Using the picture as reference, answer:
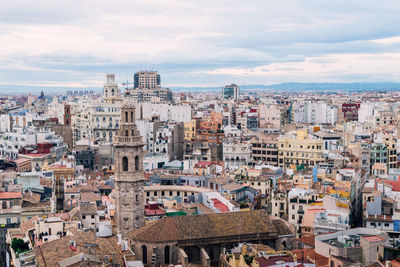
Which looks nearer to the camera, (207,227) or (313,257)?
(313,257)

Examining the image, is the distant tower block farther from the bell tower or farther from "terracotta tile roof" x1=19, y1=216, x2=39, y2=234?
the bell tower

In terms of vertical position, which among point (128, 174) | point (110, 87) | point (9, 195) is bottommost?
point (9, 195)

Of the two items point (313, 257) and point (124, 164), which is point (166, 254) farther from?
point (313, 257)

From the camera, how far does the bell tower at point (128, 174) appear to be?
163ft

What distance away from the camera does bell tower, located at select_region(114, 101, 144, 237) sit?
49594mm

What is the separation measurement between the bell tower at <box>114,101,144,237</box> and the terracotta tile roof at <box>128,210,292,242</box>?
3.31 m

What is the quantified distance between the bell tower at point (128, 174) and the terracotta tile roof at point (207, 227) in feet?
10.9

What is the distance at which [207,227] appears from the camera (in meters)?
46.6

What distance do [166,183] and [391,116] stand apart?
9077 cm

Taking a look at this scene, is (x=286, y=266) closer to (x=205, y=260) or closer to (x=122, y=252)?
(x=205, y=260)

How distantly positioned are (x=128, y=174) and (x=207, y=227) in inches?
334

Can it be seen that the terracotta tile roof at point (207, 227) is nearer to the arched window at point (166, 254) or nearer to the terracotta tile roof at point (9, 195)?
the arched window at point (166, 254)

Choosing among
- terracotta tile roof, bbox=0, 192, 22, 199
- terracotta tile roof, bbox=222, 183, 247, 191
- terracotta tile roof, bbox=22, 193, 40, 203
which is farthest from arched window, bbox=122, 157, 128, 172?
terracotta tile roof, bbox=222, 183, 247, 191

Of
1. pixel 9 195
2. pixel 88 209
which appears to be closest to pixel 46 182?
pixel 9 195
